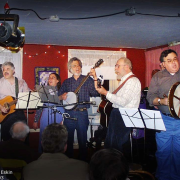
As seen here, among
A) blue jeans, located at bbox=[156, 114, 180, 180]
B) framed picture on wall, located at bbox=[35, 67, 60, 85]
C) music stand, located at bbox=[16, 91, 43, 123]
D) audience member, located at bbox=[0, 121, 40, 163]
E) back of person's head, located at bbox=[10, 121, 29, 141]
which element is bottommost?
blue jeans, located at bbox=[156, 114, 180, 180]

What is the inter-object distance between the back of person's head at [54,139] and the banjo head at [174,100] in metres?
1.79

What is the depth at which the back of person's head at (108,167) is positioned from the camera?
152cm

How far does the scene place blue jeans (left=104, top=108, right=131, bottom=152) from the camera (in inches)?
156

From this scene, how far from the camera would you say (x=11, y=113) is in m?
5.41

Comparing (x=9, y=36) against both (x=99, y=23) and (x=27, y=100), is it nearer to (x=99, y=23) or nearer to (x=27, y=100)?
(x=27, y=100)

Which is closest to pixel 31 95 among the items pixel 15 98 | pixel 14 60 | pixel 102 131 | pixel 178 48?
pixel 15 98

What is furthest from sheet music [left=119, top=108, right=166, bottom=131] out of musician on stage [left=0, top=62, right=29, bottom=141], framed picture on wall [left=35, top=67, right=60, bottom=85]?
framed picture on wall [left=35, top=67, right=60, bottom=85]

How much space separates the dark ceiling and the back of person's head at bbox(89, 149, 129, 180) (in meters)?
3.47

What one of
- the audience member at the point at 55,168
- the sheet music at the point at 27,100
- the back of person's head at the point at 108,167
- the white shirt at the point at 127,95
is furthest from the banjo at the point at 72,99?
the back of person's head at the point at 108,167

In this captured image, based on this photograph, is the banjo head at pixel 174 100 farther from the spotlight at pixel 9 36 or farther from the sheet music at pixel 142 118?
the spotlight at pixel 9 36

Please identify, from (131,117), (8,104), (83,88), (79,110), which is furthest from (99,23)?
(131,117)

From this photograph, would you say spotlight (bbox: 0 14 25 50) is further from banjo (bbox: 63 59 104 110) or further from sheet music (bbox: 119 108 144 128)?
sheet music (bbox: 119 108 144 128)

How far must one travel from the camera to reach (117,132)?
399cm

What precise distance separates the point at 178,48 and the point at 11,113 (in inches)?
210
